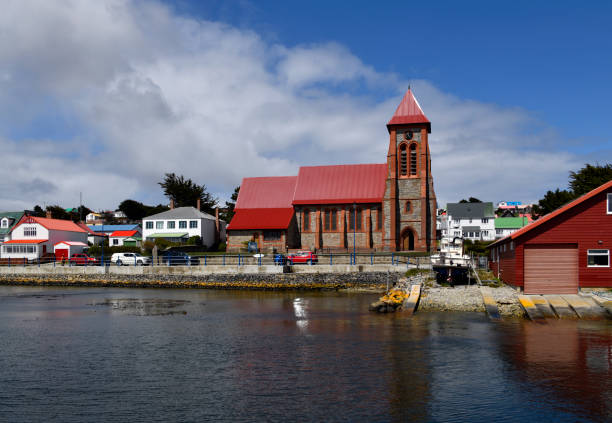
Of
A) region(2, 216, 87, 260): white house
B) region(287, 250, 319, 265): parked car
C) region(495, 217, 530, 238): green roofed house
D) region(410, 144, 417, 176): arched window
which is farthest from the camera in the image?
region(495, 217, 530, 238): green roofed house

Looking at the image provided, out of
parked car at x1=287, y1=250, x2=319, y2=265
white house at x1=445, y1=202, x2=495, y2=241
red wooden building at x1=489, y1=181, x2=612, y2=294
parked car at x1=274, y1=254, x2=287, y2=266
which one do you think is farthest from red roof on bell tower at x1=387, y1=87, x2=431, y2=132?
white house at x1=445, y1=202, x2=495, y2=241

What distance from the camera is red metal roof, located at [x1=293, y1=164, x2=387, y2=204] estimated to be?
247 feet

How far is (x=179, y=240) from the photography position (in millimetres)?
84812

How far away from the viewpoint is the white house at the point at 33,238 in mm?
79938

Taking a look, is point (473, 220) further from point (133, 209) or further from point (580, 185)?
point (133, 209)

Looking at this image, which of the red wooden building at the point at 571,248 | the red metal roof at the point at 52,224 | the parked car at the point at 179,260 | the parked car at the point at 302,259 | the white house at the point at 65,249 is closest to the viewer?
the red wooden building at the point at 571,248

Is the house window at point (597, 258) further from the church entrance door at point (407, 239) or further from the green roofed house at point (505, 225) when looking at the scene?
the green roofed house at point (505, 225)

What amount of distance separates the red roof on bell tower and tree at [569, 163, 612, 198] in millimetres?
21745

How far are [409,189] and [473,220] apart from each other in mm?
68577

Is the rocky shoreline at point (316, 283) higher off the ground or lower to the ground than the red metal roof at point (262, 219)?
lower

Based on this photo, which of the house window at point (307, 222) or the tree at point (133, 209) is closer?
the house window at point (307, 222)

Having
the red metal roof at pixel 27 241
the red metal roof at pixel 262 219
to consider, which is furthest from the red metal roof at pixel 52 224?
the red metal roof at pixel 262 219

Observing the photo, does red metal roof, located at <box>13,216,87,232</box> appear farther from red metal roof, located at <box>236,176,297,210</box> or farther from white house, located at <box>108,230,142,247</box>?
red metal roof, located at <box>236,176,297,210</box>

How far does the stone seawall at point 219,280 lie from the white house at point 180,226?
86.1ft
